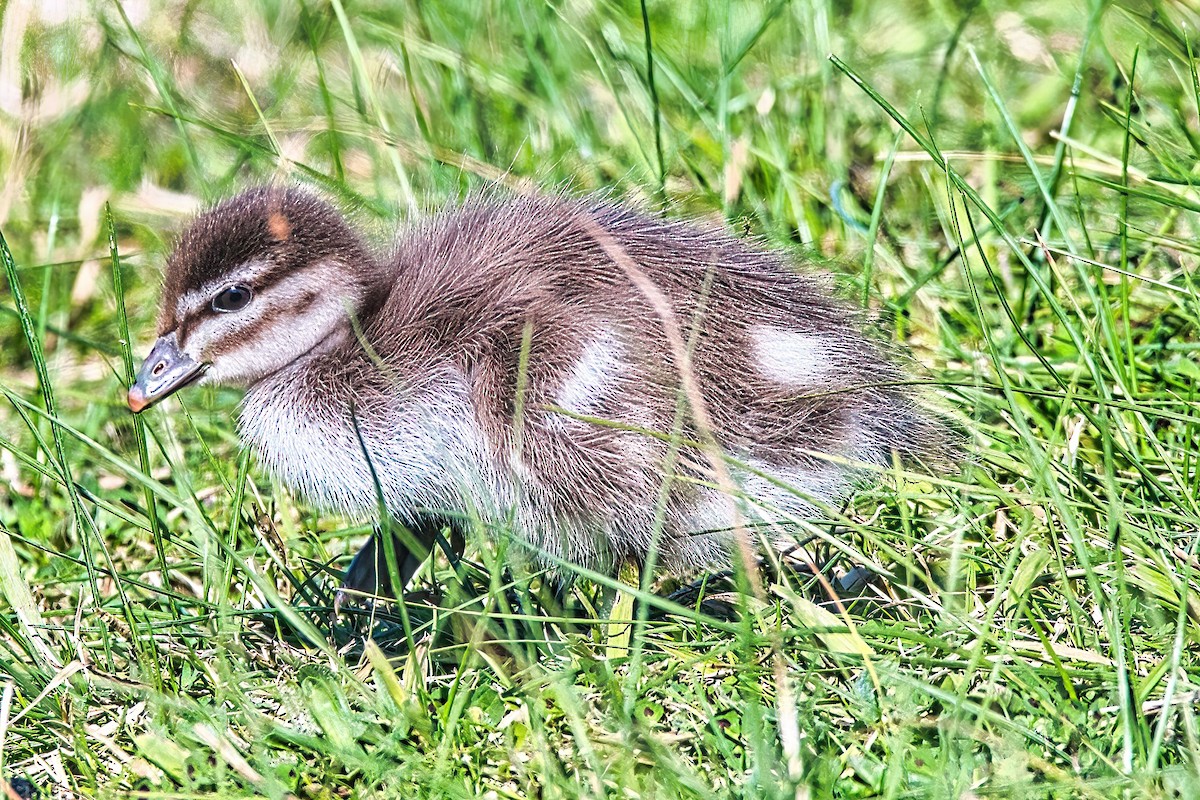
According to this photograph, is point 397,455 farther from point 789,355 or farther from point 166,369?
point 789,355

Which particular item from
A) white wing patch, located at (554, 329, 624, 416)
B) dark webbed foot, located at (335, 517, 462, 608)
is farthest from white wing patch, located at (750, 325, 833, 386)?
dark webbed foot, located at (335, 517, 462, 608)

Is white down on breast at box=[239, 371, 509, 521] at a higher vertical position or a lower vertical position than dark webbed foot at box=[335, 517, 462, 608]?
higher

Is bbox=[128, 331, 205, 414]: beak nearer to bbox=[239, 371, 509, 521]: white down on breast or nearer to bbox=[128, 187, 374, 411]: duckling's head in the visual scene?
bbox=[128, 187, 374, 411]: duckling's head

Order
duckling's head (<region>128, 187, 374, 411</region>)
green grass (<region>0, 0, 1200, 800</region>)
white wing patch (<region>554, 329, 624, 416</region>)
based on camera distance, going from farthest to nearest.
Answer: duckling's head (<region>128, 187, 374, 411</region>), white wing patch (<region>554, 329, 624, 416</region>), green grass (<region>0, 0, 1200, 800</region>)

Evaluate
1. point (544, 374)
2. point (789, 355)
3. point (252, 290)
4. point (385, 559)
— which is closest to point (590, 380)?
point (544, 374)

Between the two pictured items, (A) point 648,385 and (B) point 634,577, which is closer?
(A) point 648,385

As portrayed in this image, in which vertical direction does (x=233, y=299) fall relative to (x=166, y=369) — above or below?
above

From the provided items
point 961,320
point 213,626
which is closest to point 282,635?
point 213,626
